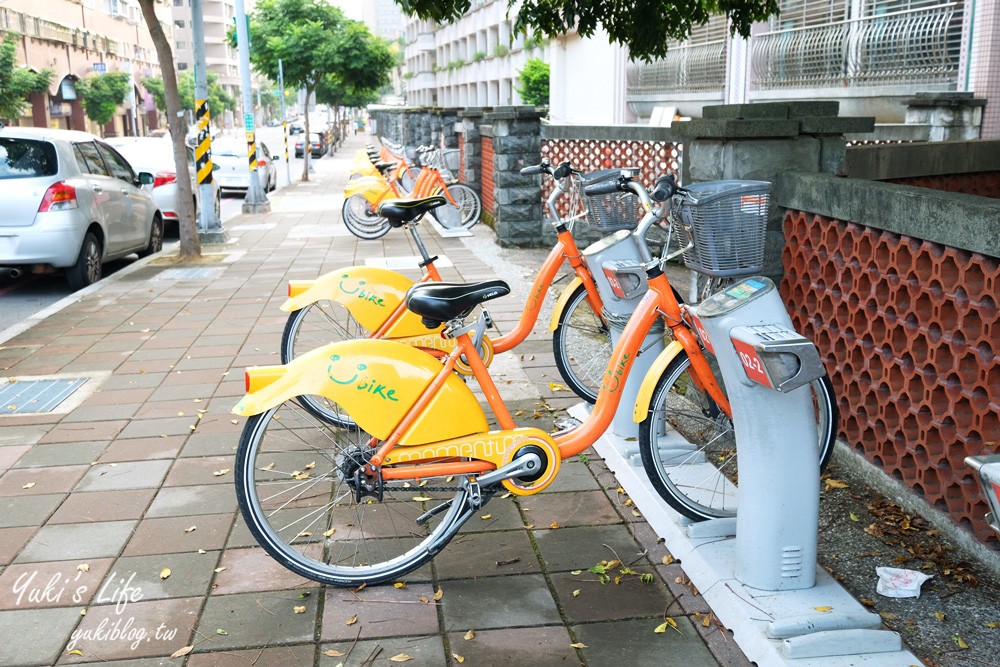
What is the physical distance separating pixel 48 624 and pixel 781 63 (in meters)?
18.5

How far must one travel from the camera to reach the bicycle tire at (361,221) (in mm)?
14078

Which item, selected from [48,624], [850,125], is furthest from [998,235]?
[48,624]

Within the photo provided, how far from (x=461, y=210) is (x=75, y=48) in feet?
195

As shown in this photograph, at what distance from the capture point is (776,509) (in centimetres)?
331

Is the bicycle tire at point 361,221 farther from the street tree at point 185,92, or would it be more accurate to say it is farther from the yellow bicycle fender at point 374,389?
the street tree at point 185,92

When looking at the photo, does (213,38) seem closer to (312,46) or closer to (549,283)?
(312,46)

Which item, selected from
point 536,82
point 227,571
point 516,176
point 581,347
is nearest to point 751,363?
point 227,571

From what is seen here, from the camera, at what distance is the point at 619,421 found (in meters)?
5.00

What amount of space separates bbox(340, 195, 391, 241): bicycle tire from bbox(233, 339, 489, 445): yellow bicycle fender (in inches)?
419

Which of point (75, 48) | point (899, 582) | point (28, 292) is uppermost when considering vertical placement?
point (75, 48)

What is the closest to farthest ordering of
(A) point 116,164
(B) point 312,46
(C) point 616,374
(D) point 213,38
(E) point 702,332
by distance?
(E) point 702,332, (C) point 616,374, (A) point 116,164, (B) point 312,46, (D) point 213,38

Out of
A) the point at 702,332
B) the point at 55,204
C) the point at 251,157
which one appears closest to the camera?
the point at 702,332

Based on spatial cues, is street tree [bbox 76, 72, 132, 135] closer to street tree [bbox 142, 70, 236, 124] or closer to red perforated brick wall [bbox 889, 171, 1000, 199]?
street tree [bbox 142, 70, 236, 124]

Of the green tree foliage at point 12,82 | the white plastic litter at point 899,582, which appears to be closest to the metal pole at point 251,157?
the white plastic litter at point 899,582
